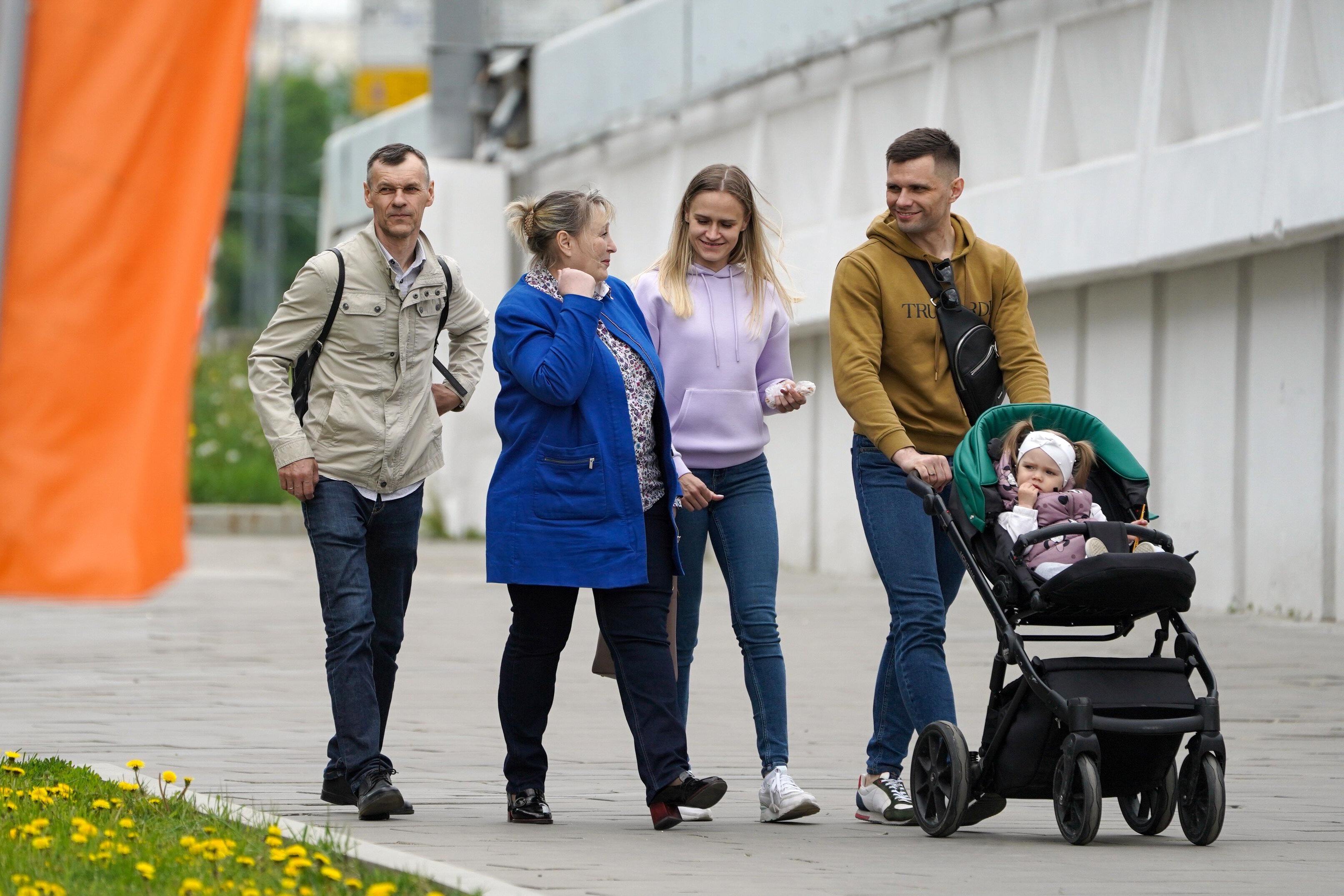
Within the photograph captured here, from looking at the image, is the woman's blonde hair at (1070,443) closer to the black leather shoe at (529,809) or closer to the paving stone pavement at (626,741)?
the paving stone pavement at (626,741)

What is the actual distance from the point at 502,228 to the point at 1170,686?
17.6 meters

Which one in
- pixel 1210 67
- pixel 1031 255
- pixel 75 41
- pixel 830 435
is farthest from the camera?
pixel 830 435

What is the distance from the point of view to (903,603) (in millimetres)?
6277

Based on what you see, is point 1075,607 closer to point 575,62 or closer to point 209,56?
point 209,56

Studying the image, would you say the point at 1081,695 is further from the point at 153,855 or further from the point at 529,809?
the point at 153,855

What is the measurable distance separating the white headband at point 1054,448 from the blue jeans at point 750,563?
836 mm

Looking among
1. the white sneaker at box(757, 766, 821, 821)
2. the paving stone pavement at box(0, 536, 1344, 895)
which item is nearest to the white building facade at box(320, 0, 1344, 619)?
the paving stone pavement at box(0, 536, 1344, 895)

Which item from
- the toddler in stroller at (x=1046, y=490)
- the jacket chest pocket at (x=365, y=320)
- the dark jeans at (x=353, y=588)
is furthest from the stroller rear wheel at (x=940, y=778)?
the jacket chest pocket at (x=365, y=320)

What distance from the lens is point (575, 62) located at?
22.7 m

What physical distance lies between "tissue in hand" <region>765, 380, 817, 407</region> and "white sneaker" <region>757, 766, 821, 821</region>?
109cm

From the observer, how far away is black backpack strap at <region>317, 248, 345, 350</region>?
6312mm

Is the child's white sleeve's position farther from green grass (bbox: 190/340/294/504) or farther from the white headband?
green grass (bbox: 190/340/294/504)

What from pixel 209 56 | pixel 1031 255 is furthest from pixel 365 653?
pixel 1031 255

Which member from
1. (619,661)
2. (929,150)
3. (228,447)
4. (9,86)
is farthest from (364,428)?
(228,447)
